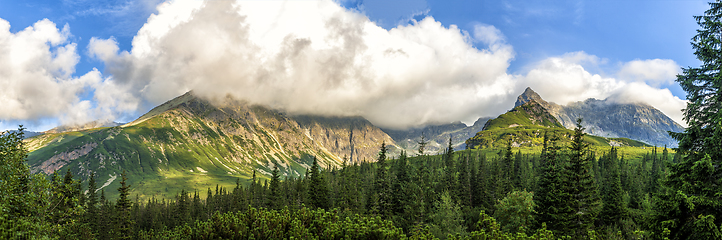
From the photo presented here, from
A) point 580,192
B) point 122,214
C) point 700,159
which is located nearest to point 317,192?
point 122,214

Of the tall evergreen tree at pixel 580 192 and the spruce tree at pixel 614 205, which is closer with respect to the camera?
the tall evergreen tree at pixel 580 192

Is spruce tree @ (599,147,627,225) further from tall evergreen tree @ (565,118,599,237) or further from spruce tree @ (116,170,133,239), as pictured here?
spruce tree @ (116,170,133,239)

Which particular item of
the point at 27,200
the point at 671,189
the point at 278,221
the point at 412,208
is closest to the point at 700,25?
the point at 671,189

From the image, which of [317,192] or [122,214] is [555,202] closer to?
[317,192]

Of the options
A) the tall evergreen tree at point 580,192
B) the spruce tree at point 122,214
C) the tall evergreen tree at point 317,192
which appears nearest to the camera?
the tall evergreen tree at point 580,192

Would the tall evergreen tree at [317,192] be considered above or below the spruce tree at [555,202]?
below

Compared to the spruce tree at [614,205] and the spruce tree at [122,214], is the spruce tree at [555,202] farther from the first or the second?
the spruce tree at [122,214]

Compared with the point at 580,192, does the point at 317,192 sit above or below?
below

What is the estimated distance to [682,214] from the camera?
699 inches

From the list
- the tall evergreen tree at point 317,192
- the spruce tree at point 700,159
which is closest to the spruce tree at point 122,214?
the tall evergreen tree at point 317,192

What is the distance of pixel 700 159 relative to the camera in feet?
56.6

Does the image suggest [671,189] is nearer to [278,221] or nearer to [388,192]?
[278,221]

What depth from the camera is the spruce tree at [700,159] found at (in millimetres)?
16609

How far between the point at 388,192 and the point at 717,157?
46298 mm
